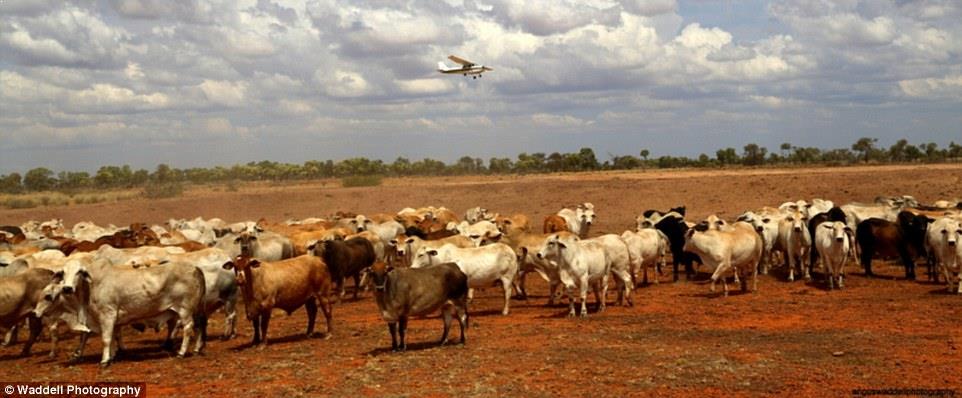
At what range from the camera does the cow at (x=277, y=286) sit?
44.8ft

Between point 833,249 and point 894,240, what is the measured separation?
3.01m

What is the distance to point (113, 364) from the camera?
1295cm

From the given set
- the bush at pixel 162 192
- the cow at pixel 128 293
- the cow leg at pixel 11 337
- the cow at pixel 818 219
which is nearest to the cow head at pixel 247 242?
the cow leg at pixel 11 337

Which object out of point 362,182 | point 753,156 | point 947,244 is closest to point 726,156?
point 753,156

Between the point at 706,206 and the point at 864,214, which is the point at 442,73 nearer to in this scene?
the point at 706,206

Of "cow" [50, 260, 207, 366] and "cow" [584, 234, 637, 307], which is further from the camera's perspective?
"cow" [584, 234, 637, 307]

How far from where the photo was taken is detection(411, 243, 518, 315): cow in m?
17.0

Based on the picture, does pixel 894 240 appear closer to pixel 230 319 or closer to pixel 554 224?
pixel 554 224

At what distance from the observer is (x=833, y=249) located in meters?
20.2

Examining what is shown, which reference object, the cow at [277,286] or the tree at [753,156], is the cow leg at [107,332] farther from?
the tree at [753,156]

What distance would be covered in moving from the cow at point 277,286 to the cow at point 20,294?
3104mm

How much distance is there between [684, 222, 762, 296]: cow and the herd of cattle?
0.03 metres

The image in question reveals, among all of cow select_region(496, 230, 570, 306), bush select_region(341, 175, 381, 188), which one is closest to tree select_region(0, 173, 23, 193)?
bush select_region(341, 175, 381, 188)

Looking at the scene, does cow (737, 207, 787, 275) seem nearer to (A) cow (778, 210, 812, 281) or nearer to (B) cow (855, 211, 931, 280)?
(A) cow (778, 210, 812, 281)
